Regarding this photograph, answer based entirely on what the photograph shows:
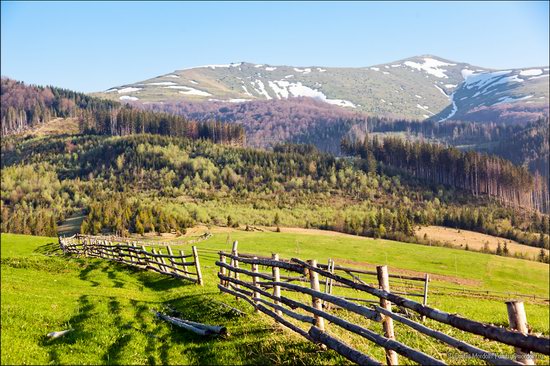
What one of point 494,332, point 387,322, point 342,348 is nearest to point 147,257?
point 342,348

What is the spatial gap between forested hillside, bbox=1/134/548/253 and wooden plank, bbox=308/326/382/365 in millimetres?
77344

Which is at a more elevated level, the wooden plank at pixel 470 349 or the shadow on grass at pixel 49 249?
the wooden plank at pixel 470 349

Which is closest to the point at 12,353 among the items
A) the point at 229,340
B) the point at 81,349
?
the point at 81,349

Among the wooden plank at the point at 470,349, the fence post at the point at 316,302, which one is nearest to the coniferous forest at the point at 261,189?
the fence post at the point at 316,302

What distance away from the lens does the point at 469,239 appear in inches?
3565

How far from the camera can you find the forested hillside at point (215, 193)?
9356cm

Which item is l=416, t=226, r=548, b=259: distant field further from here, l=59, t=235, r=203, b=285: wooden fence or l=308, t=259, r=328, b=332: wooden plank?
l=308, t=259, r=328, b=332: wooden plank

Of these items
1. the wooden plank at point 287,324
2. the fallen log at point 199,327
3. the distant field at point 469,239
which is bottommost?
the distant field at point 469,239

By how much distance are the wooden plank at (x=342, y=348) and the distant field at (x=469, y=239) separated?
81206 mm

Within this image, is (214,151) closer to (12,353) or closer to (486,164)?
(486,164)

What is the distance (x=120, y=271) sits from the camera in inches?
1217

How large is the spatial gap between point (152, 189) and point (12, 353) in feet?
423

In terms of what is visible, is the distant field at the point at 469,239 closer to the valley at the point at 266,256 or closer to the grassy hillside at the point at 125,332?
the valley at the point at 266,256

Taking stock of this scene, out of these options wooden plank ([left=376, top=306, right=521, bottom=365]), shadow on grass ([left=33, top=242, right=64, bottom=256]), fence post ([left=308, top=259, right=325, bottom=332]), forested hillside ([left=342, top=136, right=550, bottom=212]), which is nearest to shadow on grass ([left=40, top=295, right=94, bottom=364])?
fence post ([left=308, top=259, right=325, bottom=332])
